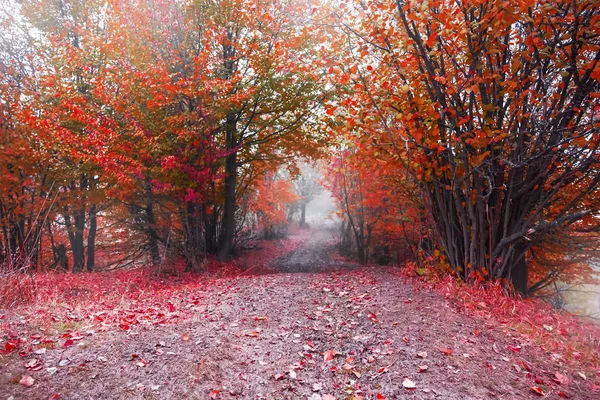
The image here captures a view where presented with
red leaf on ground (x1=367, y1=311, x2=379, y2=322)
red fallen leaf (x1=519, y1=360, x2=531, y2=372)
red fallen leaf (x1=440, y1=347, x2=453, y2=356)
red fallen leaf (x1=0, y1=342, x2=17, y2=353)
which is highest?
red fallen leaf (x1=0, y1=342, x2=17, y2=353)

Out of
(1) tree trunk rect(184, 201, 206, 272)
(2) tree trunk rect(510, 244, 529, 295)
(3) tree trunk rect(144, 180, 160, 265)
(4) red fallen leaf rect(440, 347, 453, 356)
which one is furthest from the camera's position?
(3) tree trunk rect(144, 180, 160, 265)

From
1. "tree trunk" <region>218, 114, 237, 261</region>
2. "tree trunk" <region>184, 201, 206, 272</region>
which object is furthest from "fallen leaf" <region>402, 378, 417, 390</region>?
→ "tree trunk" <region>218, 114, 237, 261</region>

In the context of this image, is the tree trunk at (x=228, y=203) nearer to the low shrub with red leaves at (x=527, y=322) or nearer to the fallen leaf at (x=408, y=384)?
the low shrub with red leaves at (x=527, y=322)

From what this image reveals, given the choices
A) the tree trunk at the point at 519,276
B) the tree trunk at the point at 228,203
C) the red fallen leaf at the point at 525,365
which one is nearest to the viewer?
the red fallen leaf at the point at 525,365

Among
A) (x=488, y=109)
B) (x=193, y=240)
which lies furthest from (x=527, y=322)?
(x=193, y=240)

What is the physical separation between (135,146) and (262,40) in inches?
204

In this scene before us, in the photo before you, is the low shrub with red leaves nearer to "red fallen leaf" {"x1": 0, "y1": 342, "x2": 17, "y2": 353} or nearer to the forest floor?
the forest floor

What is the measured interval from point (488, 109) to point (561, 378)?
10.7ft

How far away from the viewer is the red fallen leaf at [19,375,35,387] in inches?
108

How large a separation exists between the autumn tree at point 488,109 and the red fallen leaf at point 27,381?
4817 millimetres

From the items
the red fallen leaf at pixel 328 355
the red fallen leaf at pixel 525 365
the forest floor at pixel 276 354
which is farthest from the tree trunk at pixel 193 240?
the red fallen leaf at pixel 525 365

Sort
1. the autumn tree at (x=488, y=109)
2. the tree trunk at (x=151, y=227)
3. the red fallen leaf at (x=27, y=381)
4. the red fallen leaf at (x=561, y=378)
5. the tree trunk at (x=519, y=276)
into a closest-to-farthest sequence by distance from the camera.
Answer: the red fallen leaf at (x=27, y=381) < the red fallen leaf at (x=561, y=378) < the autumn tree at (x=488, y=109) < the tree trunk at (x=519, y=276) < the tree trunk at (x=151, y=227)

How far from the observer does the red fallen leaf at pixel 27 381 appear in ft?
9.01

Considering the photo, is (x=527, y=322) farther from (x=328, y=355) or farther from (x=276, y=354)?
(x=276, y=354)
